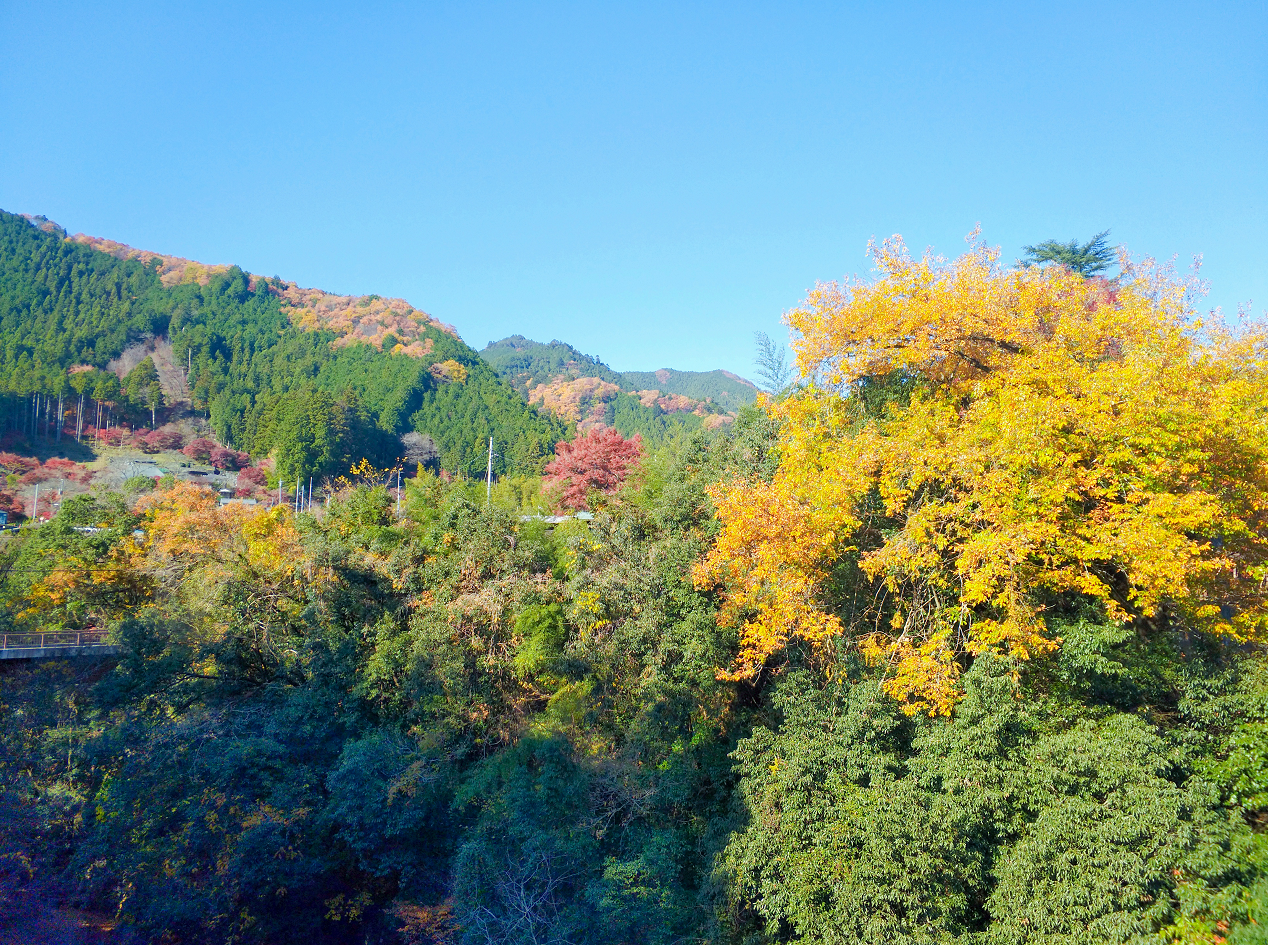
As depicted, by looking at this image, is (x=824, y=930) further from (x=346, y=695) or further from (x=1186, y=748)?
(x=346, y=695)

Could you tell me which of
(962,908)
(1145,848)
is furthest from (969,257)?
(962,908)

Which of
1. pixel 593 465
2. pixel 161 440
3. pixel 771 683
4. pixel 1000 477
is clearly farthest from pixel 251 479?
pixel 1000 477

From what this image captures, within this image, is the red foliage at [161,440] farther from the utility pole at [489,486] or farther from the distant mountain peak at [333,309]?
the utility pole at [489,486]

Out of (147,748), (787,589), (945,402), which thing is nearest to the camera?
(787,589)

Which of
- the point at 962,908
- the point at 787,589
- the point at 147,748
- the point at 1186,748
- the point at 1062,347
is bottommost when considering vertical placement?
the point at 147,748

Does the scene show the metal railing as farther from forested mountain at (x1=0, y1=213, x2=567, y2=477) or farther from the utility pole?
forested mountain at (x1=0, y1=213, x2=567, y2=477)

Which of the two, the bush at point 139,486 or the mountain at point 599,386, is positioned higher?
the mountain at point 599,386

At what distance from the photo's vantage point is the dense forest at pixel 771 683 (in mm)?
8820

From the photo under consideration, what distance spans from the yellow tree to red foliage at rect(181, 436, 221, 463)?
1957 inches

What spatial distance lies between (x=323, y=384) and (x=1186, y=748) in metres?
60.5

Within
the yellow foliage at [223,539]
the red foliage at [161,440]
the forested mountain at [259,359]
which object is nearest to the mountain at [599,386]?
the forested mountain at [259,359]

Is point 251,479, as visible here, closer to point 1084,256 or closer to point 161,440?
point 161,440

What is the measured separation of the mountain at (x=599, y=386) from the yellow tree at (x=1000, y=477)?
45.0 m

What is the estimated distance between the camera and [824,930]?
30.3ft
